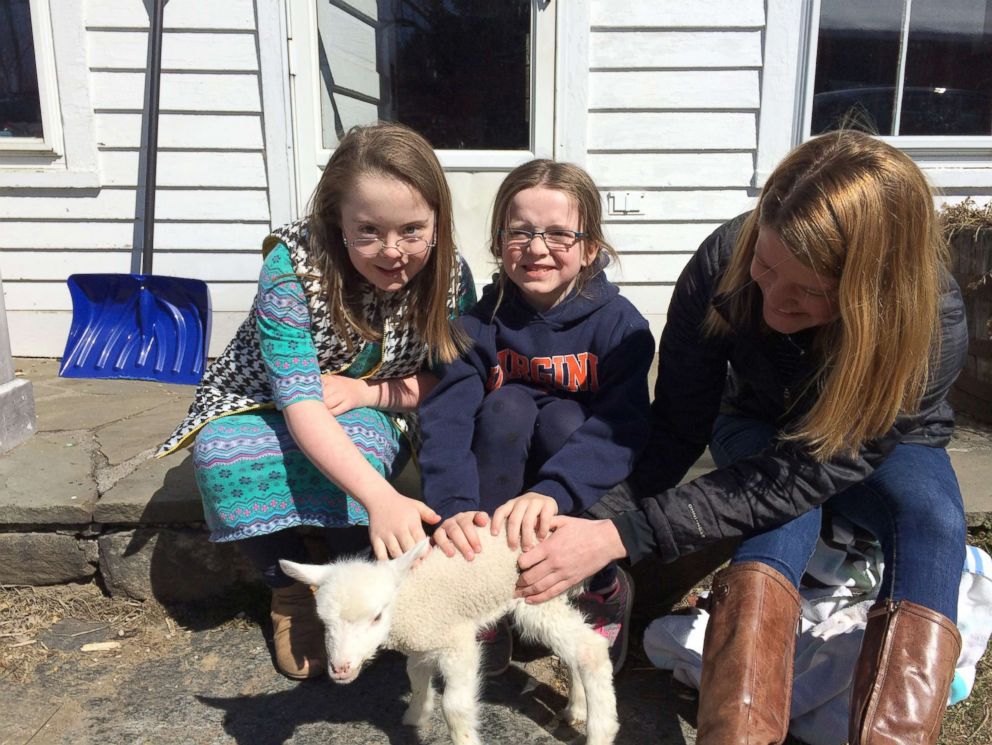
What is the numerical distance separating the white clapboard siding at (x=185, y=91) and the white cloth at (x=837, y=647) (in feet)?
11.2

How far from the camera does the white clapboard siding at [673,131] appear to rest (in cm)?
390

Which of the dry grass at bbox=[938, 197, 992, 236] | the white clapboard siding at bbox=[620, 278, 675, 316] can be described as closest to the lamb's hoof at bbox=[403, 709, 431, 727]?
the dry grass at bbox=[938, 197, 992, 236]

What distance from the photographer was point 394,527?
1583 millimetres

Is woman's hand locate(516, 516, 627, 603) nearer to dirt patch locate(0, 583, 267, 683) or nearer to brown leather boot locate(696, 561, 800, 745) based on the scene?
brown leather boot locate(696, 561, 800, 745)

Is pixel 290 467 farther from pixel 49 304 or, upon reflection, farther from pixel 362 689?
pixel 49 304

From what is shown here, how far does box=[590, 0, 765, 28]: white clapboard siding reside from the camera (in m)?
3.74

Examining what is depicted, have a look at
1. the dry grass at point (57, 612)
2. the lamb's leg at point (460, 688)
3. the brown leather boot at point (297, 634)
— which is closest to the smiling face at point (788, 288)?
the lamb's leg at point (460, 688)

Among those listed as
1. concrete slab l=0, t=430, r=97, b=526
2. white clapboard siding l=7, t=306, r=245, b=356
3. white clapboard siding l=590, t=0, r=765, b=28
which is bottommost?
concrete slab l=0, t=430, r=97, b=526

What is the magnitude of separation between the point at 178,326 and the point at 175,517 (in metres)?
1.95

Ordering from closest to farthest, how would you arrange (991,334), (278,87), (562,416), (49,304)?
(562,416) → (991,334) → (278,87) → (49,304)

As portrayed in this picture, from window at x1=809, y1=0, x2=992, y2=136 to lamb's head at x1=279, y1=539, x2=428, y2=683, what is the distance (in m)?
3.58

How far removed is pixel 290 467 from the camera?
1886 millimetres

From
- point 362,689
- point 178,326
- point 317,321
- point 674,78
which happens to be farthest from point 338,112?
point 362,689

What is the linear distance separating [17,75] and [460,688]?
4226 mm
